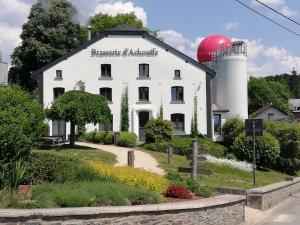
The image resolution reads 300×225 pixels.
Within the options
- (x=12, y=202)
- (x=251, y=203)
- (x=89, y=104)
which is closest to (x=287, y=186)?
(x=251, y=203)

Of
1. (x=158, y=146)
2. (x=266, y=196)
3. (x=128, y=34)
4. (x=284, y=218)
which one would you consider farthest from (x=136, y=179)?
A: (x=128, y=34)

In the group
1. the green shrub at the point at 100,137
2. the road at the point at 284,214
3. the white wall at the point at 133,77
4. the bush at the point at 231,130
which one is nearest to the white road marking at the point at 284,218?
the road at the point at 284,214

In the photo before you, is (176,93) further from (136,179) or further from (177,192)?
(177,192)

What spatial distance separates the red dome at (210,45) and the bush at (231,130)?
1230 cm

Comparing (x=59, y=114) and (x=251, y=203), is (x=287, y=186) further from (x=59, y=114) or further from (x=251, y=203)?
(x=59, y=114)

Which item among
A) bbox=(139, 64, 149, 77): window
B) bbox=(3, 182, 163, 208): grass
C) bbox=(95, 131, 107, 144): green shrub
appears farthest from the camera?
bbox=(139, 64, 149, 77): window

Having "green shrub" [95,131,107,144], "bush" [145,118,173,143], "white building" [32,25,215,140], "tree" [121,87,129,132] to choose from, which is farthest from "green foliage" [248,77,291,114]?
"green shrub" [95,131,107,144]

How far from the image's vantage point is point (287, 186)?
81.8 ft

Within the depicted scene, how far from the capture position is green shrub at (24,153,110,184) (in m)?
13.3

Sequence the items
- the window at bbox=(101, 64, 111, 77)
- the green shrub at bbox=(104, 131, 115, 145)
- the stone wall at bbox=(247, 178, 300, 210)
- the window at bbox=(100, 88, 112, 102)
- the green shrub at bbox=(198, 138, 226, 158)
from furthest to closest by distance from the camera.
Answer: the window at bbox=(100, 88, 112, 102), the window at bbox=(101, 64, 111, 77), the green shrub at bbox=(198, 138, 226, 158), the green shrub at bbox=(104, 131, 115, 145), the stone wall at bbox=(247, 178, 300, 210)

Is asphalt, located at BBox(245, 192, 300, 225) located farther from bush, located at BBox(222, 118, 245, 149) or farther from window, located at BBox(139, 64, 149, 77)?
window, located at BBox(139, 64, 149, 77)

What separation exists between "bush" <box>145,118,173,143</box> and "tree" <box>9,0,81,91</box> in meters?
20.4

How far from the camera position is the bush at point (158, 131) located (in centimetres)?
4312

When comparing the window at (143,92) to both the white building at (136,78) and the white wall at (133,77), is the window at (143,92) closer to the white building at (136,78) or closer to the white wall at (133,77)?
the white building at (136,78)
